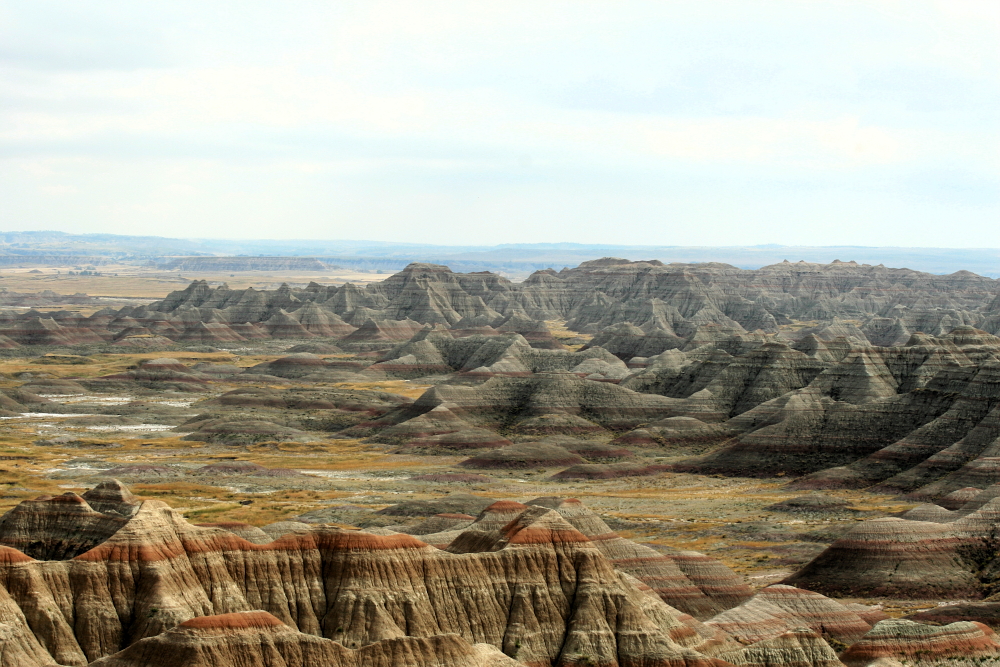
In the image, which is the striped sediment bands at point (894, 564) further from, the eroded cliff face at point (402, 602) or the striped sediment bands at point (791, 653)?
the striped sediment bands at point (791, 653)

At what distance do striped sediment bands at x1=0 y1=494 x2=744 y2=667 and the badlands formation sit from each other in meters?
0.10

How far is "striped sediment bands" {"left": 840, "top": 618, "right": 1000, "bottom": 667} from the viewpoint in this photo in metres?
46.3

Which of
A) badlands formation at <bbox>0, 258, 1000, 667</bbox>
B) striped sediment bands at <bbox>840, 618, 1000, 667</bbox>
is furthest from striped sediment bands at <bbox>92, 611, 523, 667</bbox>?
striped sediment bands at <bbox>840, 618, 1000, 667</bbox>

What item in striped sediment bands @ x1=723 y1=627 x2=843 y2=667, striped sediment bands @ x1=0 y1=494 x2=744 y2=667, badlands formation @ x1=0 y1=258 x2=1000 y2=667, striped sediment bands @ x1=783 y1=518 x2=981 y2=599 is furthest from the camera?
striped sediment bands @ x1=783 y1=518 x2=981 y2=599

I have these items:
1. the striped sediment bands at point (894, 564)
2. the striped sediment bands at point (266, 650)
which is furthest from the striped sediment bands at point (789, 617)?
the striped sediment bands at point (266, 650)

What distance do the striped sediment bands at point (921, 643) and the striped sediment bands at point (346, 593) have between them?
5352 millimetres

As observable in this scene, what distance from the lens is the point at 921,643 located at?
152ft

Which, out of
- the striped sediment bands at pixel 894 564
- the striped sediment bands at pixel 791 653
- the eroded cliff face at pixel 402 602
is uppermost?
the eroded cliff face at pixel 402 602

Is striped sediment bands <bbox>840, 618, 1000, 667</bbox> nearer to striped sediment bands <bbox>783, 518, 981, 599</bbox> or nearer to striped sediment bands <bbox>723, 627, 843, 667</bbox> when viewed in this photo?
striped sediment bands <bbox>723, 627, 843, 667</bbox>

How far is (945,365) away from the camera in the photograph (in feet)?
390

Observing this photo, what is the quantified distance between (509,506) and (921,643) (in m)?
18.2

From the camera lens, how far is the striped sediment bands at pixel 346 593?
1679 inches

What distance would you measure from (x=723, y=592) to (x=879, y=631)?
11.7 meters

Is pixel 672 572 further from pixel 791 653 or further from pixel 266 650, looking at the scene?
pixel 266 650
